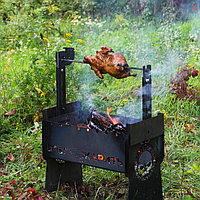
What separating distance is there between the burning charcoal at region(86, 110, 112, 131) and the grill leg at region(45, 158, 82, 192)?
485 millimetres

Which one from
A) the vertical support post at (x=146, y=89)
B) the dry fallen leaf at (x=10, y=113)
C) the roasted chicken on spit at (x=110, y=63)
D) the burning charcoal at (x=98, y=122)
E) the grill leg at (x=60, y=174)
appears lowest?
the grill leg at (x=60, y=174)

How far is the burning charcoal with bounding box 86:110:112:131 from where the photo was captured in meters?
2.46

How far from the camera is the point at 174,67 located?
4.64m

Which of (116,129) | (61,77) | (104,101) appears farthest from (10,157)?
(104,101)

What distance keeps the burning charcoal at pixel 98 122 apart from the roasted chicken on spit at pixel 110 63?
14.3 inches

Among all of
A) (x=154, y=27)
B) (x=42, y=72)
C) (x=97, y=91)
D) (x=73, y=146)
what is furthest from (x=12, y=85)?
A: (x=154, y=27)

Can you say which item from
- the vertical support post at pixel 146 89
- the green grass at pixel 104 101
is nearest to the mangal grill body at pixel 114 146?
the vertical support post at pixel 146 89

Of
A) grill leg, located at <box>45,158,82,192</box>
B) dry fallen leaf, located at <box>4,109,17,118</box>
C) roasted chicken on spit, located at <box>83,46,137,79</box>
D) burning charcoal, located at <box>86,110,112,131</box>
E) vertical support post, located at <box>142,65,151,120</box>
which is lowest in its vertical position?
grill leg, located at <box>45,158,82,192</box>

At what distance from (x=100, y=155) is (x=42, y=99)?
70.6 inches

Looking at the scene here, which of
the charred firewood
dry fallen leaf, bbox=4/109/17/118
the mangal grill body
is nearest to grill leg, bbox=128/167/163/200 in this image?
the mangal grill body

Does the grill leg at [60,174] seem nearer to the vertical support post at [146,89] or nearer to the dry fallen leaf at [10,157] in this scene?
the dry fallen leaf at [10,157]

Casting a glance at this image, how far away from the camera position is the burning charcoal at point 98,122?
2.46 metres

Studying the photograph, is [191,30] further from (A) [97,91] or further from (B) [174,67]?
(A) [97,91]

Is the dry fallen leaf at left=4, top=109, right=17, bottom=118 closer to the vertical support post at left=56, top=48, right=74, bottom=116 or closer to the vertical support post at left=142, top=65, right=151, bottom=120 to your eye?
the vertical support post at left=56, top=48, right=74, bottom=116
